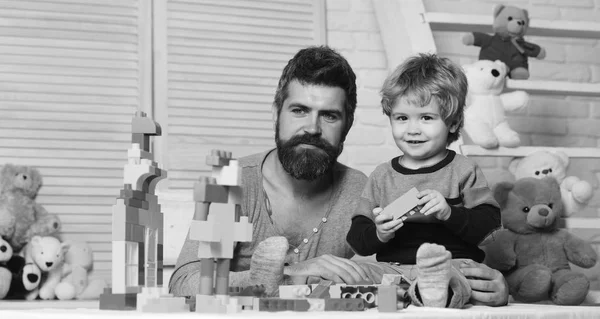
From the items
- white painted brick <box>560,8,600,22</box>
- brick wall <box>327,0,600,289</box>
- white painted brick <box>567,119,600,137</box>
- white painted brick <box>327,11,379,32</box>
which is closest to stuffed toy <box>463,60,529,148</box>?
brick wall <box>327,0,600,289</box>

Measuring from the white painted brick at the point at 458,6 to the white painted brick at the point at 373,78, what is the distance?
27 cm

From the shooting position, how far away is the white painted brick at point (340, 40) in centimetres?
289

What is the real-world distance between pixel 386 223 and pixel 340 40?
1487 mm

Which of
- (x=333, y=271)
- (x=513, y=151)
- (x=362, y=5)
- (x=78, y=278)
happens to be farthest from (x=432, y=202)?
(x=362, y=5)

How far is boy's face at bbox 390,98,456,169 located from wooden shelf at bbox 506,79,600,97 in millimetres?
786

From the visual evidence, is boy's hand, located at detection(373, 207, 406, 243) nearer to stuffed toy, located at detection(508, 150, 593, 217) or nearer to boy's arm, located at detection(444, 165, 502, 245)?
boy's arm, located at detection(444, 165, 502, 245)

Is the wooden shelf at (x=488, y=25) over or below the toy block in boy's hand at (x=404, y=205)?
over

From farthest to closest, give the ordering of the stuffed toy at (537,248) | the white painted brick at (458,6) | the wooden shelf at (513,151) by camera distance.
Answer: the white painted brick at (458,6) → the wooden shelf at (513,151) → the stuffed toy at (537,248)

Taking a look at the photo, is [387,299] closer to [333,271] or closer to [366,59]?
[333,271]

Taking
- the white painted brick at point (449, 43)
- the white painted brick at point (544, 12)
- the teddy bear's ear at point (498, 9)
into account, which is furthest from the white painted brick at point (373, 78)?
the white painted brick at point (544, 12)

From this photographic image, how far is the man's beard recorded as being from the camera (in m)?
1.88

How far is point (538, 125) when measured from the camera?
302 centimetres

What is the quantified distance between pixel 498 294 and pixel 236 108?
1.47 m

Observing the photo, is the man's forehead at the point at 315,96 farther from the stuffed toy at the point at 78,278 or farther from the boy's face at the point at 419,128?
the stuffed toy at the point at 78,278
